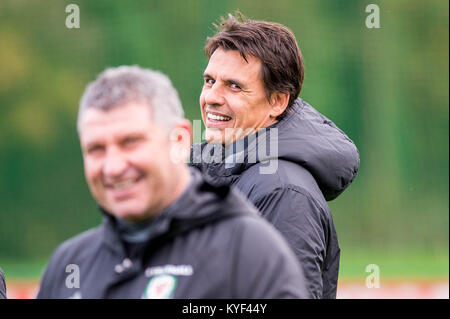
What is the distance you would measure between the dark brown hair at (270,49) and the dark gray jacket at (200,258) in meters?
1.69

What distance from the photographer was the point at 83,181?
39.2ft

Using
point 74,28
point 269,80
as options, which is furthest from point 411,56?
point 269,80

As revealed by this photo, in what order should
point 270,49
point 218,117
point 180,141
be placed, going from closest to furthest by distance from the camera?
point 180,141, point 270,49, point 218,117

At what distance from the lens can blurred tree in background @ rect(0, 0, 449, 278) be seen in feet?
39.0

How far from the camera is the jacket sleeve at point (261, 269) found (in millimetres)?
2055

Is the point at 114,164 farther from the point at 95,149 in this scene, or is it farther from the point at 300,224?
the point at 300,224

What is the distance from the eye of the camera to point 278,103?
3.88 metres

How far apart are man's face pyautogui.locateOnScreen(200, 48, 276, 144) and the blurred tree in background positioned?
25.7 feet

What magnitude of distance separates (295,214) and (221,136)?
814 millimetres

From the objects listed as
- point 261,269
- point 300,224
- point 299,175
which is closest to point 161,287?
point 261,269

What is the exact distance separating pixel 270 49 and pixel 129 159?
1856 mm

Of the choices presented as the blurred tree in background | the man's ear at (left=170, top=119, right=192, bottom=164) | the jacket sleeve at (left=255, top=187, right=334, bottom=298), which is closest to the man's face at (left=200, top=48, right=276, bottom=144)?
the jacket sleeve at (left=255, top=187, right=334, bottom=298)

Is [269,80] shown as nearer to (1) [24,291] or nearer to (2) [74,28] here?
(1) [24,291]

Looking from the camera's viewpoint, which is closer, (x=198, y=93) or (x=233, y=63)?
(x=233, y=63)
